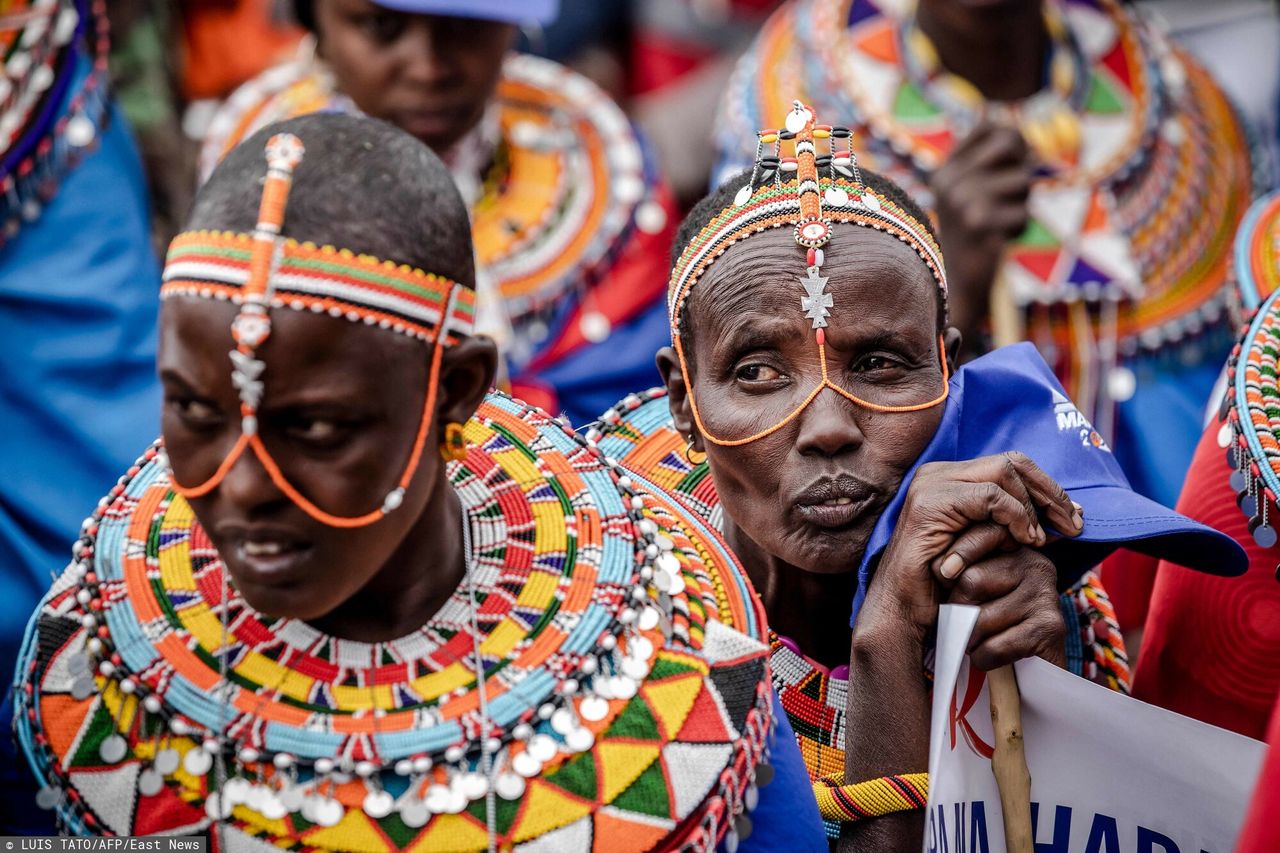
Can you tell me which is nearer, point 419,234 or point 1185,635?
point 419,234

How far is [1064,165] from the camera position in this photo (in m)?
4.50

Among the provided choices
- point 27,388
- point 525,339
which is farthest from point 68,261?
point 525,339

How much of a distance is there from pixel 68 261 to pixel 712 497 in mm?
1599

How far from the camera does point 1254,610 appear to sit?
2.89 m

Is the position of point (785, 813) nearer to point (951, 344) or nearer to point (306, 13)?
point (951, 344)

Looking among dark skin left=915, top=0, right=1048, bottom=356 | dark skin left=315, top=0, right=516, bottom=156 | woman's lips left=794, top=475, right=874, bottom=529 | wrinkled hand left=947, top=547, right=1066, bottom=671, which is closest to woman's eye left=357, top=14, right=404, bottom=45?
dark skin left=315, top=0, right=516, bottom=156

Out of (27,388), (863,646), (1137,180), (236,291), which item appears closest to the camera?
(236,291)

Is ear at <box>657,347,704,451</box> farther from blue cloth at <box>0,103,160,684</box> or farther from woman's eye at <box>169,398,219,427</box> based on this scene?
blue cloth at <box>0,103,160,684</box>

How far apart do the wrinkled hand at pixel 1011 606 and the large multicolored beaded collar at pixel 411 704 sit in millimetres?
316

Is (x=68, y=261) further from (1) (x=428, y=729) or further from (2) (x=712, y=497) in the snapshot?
(1) (x=428, y=729)

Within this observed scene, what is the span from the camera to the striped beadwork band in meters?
2.08

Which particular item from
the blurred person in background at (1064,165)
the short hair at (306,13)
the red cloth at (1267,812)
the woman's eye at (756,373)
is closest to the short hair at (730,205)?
the woman's eye at (756,373)

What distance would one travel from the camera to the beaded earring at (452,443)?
→ 2.30m

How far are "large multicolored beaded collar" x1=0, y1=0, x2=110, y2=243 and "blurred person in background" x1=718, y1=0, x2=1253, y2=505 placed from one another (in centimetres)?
158
